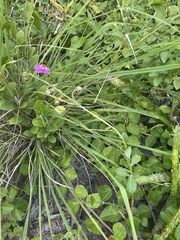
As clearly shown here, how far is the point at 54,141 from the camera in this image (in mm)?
1093

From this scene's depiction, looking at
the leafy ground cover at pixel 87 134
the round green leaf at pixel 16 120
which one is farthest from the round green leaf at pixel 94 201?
the round green leaf at pixel 16 120

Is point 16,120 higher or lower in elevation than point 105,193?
higher

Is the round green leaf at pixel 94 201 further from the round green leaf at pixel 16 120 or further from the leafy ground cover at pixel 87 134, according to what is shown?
the round green leaf at pixel 16 120

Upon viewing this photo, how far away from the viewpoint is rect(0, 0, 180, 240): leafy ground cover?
1013 mm

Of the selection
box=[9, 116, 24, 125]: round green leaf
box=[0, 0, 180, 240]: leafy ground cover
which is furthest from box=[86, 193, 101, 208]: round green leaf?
box=[9, 116, 24, 125]: round green leaf

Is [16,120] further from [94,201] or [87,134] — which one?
[94,201]

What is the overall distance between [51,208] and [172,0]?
876mm

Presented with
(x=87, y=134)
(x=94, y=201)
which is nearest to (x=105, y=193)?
(x=94, y=201)

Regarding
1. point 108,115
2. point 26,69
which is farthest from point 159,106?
point 26,69

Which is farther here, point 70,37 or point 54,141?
point 70,37

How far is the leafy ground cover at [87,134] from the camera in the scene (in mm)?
1013

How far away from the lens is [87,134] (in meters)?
1.14

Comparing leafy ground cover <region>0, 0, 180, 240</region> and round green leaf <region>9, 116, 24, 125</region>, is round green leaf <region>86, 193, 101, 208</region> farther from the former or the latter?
round green leaf <region>9, 116, 24, 125</region>

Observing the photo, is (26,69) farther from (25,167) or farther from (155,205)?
(155,205)
